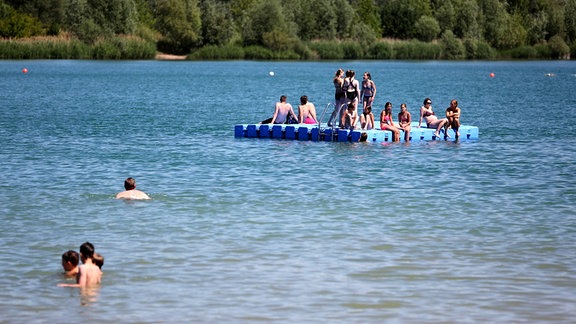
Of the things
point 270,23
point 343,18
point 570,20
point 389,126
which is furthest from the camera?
point 570,20

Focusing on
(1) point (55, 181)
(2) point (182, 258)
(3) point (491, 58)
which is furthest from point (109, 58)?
(2) point (182, 258)

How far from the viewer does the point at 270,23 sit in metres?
140

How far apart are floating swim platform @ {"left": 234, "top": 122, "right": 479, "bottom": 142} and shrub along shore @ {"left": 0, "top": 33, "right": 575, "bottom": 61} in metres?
96.0

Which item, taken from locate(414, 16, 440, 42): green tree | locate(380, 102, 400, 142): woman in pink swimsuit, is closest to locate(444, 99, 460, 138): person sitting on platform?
locate(380, 102, 400, 142): woman in pink swimsuit

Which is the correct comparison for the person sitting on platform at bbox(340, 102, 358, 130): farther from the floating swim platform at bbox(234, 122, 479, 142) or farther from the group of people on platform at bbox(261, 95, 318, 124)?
the group of people on platform at bbox(261, 95, 318, 124)

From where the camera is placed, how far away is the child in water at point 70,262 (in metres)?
14.4

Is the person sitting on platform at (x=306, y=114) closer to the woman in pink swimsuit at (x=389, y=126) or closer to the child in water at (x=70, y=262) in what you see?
the woman in pink swimsuit at (x=389, y=126)

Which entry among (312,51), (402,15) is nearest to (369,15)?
(402,15)

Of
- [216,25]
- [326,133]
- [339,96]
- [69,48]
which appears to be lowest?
[326,133]

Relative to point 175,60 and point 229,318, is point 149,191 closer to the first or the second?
point 229,318

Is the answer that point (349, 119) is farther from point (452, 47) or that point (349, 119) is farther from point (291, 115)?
point (452, 47)

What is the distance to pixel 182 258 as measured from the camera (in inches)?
629

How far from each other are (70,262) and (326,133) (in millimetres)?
18575

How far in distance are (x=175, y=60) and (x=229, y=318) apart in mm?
133628
